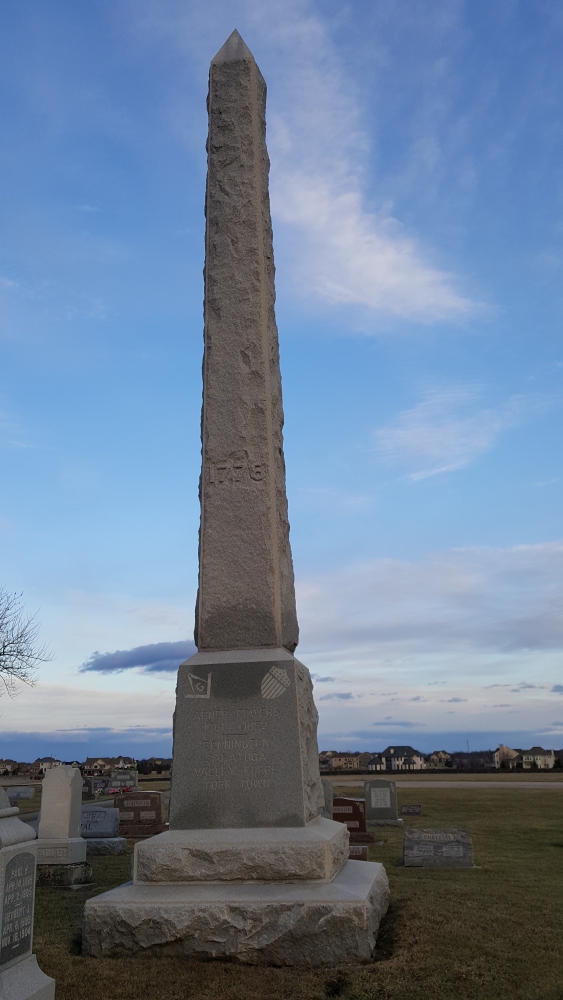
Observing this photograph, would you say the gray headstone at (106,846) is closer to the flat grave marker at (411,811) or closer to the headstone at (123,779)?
the flat grave marker at (411,811)

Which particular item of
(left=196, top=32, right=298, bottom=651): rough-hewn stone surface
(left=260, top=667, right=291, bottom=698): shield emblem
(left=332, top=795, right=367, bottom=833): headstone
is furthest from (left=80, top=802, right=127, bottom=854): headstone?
(left=260, top=667, right=291, bottom=698): shield emblem

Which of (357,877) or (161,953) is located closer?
(161,953)

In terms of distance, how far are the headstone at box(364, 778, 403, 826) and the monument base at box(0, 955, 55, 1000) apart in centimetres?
1485

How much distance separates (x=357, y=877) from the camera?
5.12m

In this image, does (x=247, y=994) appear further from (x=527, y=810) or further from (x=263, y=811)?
(x=527, y=810)

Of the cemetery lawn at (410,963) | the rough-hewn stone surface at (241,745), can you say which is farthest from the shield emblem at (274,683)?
the cemetery lawn at (410,963)

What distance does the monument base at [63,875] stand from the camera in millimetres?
9242

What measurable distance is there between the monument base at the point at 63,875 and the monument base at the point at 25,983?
234 inches

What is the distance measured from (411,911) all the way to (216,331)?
185 inches

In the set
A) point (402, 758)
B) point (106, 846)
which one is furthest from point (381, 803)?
point (402, 758)

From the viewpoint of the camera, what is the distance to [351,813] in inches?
544

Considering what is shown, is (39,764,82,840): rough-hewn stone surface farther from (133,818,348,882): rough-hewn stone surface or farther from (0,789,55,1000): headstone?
(0,789,55,1000): headstone

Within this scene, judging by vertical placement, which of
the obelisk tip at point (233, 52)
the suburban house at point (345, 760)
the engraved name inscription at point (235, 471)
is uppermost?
the obelisk tip at point (233, 52)

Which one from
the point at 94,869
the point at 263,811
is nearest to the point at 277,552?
the point at 263,811
